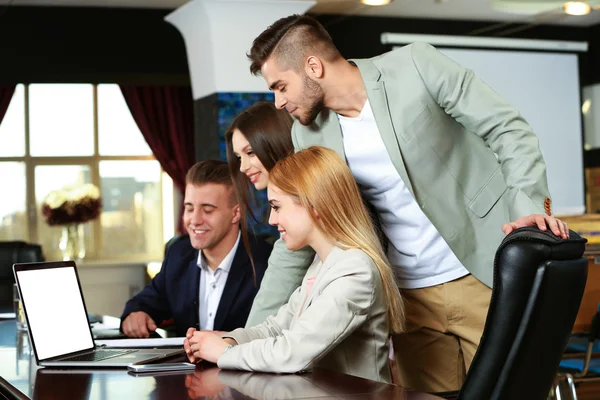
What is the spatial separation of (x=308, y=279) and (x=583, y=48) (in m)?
6.80

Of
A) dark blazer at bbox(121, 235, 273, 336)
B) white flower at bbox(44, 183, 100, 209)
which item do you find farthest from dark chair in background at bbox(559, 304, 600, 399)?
white flower at bbox(44, 183, 100, 209)

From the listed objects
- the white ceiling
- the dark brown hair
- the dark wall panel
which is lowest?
the dark brown hair

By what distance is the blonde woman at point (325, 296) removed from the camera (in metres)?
1.51

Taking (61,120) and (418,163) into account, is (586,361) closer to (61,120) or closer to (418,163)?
(418,163)

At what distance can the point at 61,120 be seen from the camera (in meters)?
8.10

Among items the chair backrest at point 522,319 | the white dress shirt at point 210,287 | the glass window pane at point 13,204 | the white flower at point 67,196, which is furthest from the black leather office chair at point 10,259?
the chair backrest at point 522,319

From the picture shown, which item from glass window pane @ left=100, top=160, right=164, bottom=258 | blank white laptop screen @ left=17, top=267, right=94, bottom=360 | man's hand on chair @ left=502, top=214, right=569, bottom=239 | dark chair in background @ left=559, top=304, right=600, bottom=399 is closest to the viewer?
man's hand on chair @ left=502, top=214, right=569, bottom=239

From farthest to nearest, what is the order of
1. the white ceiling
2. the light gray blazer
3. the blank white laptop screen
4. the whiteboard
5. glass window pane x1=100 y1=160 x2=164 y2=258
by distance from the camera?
glass window pane x1=100 y1=160 x2=164 y2=258 → the whiteboard → the white ceiling → the blank white laptop screen → the light gray blazer

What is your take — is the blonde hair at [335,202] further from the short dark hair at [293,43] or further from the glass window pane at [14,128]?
the glass window pane at [14,128]

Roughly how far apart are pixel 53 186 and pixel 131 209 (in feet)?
2.61

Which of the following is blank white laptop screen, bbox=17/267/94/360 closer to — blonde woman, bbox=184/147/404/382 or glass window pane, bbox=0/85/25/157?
blonde woman, bbox=184/147/404/382

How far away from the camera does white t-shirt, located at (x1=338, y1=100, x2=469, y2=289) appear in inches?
77.5

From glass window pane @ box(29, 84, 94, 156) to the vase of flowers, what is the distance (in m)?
0.76

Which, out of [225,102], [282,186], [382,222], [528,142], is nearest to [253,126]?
[382,222]
